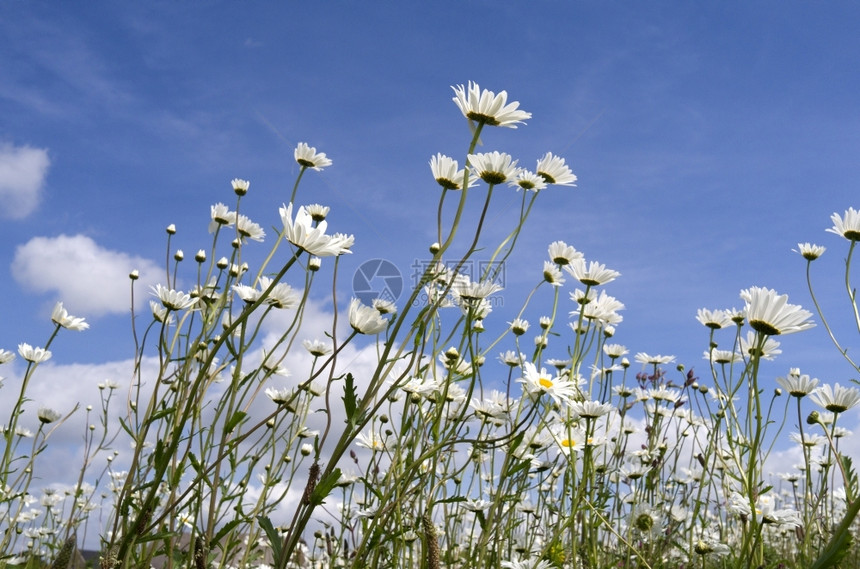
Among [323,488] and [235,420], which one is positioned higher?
[235,420]

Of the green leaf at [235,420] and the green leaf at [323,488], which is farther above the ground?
the green leaf at [235,420]

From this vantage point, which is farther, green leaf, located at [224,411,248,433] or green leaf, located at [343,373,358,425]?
green leaf, located at [224,411,248,433]

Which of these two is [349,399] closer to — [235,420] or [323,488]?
[323,488]

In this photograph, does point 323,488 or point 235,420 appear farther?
point 235,420

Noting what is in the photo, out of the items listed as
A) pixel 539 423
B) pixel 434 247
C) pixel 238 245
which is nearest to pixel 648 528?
pixel 539 423

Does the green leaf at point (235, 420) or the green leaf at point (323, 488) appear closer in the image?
the green leaf at point (323, 488)

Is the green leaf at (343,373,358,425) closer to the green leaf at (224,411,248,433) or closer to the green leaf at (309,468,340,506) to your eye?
the green leaf at (309,468,340,506)

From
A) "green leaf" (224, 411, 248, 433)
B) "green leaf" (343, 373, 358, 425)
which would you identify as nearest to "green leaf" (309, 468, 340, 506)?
"green leaf" (343, 373, 358, 425)

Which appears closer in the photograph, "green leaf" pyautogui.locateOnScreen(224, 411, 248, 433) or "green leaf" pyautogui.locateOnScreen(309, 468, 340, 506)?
"green leaf" pyautogui.locateOnScreen(309, 468, 340, 506)

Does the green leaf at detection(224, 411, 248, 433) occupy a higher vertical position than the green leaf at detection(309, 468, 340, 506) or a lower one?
higher

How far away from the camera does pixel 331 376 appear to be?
1.79 m

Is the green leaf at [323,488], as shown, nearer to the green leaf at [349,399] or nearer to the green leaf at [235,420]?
the green leaf at [349,399]

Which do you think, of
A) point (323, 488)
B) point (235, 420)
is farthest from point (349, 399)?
point (235, 420)

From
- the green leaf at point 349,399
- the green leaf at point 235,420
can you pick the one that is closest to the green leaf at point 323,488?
the green leaf at point 349,399
